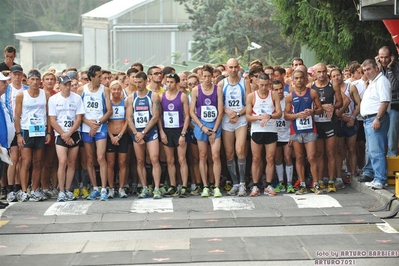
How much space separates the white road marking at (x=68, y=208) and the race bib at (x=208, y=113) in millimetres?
2449

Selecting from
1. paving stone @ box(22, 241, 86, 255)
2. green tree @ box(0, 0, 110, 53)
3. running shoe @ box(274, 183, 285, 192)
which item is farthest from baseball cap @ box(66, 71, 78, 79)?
green tree @ box(0, 0, 110, 53)

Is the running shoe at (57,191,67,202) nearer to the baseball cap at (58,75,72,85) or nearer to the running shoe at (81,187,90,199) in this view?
the running shoe at (81,187,90,199)

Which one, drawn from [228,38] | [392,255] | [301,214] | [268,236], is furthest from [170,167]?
[228,38]

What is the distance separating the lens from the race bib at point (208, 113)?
663 inches

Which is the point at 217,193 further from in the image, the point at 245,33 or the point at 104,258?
the point at 245,33

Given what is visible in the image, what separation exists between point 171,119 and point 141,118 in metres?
0.52

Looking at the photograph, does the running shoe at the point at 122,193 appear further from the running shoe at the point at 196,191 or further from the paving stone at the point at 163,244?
the paving stone at the point at 163,244

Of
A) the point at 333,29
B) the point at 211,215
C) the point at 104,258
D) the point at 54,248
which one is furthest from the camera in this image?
the point at 333,29

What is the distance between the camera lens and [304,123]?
55.1ft

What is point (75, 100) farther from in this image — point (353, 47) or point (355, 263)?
point (353, 47)

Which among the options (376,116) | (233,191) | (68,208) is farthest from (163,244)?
(376,116)

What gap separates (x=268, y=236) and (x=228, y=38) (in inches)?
1543

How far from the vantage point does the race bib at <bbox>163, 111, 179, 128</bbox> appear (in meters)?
16.9

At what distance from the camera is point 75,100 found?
1673 cm
